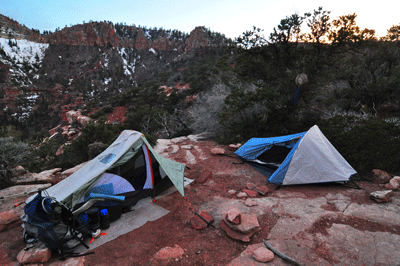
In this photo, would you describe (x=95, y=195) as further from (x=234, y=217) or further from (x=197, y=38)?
(x=197, y=38)

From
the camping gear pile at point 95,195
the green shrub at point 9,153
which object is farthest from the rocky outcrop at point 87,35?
the camping gear pile at point 95,195

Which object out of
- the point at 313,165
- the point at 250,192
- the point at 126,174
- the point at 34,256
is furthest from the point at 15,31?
the point at 313,165

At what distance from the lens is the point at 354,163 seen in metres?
6.07

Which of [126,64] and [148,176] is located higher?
[126,64]

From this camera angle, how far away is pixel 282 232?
133 inches

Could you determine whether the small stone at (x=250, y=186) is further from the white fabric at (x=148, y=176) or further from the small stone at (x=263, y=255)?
the white fabric at (x=148, y=176)

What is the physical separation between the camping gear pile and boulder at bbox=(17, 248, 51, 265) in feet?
0.31

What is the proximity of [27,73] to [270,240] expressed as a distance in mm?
69289

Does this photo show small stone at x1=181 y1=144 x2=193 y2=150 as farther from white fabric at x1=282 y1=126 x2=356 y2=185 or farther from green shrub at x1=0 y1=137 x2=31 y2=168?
green shrub at x1=0 y1=137 x2=31 y2=168

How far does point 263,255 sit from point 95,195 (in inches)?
133

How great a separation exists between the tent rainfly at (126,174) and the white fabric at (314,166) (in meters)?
3.13

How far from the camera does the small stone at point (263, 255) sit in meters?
2.75

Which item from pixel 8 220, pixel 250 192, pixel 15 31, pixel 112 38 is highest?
pixel 15 31

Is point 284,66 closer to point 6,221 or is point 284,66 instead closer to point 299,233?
point 299,233
